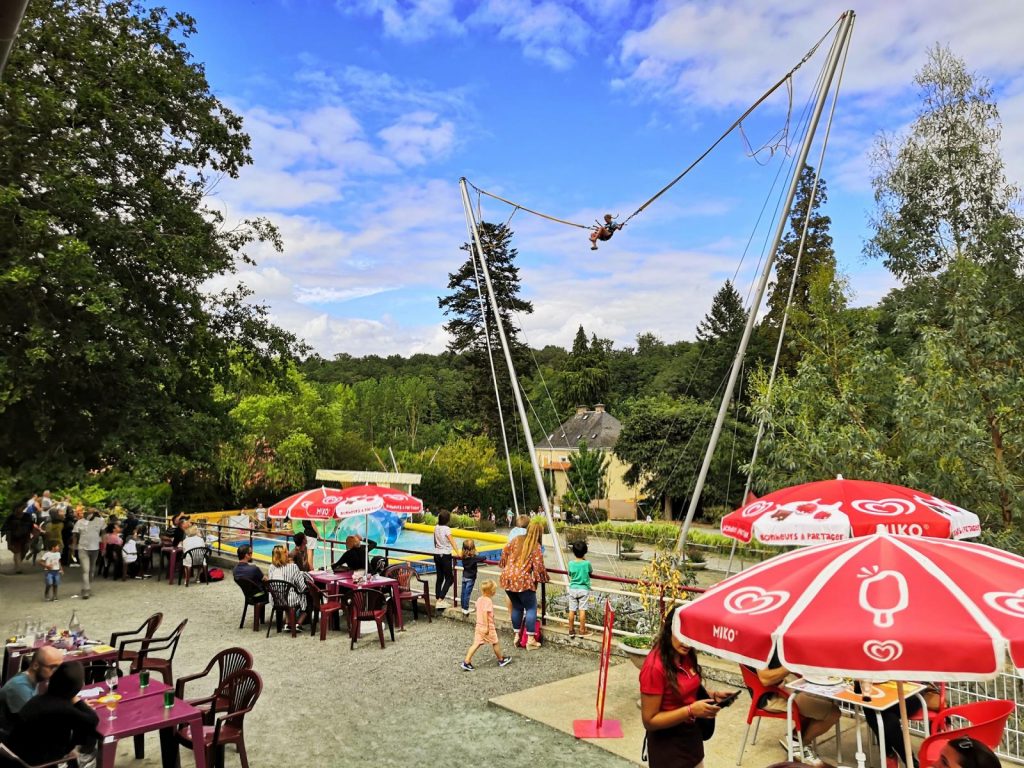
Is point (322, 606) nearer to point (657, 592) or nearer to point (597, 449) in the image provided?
point (657, 592)

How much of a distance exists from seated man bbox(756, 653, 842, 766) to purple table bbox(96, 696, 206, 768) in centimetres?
437

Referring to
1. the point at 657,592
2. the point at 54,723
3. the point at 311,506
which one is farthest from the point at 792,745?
the point at 311,506

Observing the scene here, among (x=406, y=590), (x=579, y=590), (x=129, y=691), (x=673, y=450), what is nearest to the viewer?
(x=129, y=691)

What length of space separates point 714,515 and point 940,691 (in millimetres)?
35713

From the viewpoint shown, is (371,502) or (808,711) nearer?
(808,711)

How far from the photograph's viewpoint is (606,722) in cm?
707

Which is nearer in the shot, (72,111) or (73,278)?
(73,278)

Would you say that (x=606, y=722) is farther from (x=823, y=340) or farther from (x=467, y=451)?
(x=467, y=451)

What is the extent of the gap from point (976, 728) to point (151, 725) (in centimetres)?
555

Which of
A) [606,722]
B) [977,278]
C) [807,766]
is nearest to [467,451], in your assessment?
[977,278]

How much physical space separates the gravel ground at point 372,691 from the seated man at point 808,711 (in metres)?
1.50

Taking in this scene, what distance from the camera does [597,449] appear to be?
51.6 m

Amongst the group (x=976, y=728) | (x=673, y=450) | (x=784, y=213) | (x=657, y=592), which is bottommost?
(x=657, y=592)

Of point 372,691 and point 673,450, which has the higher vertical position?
point 673,450
